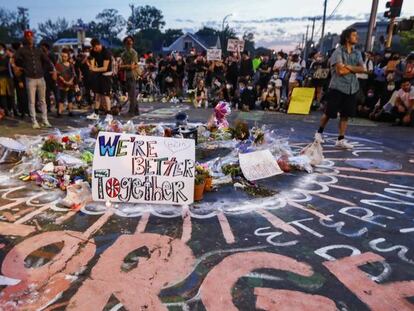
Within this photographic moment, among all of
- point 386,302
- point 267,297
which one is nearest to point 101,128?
point 267,297

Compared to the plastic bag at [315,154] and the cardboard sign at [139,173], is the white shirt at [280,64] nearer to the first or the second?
the plastic bag at [315,154]

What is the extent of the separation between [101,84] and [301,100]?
18.2 ft

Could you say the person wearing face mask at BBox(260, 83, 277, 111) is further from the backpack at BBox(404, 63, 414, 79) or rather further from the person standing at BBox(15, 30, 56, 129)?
the person standing at BBox(15, 30, 56, 129)

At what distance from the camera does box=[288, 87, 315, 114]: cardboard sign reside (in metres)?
10.7

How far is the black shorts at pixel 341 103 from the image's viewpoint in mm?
6035

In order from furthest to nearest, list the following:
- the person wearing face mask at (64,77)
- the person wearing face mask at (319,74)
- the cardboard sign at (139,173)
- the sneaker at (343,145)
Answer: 1. the person wearing face mask at (319,74)
2. the person wearing face mask at (64,77)
3. the sneaker at (343,145)
4. the cardboard sign at (139,173)

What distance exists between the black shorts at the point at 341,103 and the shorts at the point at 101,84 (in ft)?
16.9

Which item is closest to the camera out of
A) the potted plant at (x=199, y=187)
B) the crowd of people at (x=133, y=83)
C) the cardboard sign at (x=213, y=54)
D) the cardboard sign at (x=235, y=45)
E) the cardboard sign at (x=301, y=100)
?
the potted plant at (x=199, y=187)

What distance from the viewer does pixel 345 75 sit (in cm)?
590

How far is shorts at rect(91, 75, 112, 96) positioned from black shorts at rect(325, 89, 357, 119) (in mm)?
5163

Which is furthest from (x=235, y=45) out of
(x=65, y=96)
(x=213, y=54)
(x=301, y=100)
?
(x=65, y=96)

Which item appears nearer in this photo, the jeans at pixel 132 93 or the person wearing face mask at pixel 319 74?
the jeans at pixel 132 93

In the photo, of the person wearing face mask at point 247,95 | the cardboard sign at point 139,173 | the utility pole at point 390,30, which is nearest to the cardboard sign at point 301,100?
the person wearing face mask at point 247,95

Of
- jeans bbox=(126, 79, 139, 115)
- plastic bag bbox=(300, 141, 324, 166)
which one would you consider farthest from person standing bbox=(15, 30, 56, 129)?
plastic bag bbox=(300, 141, 324, 166)
